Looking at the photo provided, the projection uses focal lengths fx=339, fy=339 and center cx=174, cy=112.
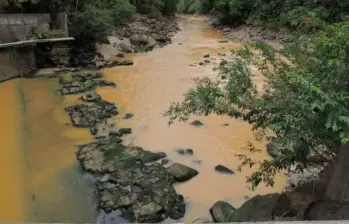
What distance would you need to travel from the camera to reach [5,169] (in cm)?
643

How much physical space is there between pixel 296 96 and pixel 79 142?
212 inches

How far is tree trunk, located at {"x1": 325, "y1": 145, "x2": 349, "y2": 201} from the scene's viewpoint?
3500 mm

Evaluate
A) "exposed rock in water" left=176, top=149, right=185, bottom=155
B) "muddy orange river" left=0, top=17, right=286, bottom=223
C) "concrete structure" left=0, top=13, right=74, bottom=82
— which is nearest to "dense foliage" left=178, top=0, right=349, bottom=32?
"muddy orange river" left=0, top=17, right=286, bottom=223

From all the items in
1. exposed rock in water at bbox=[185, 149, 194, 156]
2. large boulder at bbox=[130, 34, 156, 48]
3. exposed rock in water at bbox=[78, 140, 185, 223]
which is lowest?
exposed rock in water at bbox=[78, 140, 185, 223]

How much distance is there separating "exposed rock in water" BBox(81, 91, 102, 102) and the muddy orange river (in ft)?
1.02

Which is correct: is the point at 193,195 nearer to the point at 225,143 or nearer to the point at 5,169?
the point at 225,143

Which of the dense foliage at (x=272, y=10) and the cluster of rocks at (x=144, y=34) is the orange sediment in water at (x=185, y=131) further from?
the dense foliage at (x=272, y=10)

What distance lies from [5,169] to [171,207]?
334cm

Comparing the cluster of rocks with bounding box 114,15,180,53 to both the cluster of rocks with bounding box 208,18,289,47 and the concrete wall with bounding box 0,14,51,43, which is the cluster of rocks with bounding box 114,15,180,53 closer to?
the cluster of rocks with bounding box 208,18,289,47

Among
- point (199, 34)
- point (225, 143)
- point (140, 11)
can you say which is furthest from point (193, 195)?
point (140, 11)

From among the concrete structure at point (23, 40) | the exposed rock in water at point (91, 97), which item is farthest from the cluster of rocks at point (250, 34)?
the exposed rock in water at point (91, 97)

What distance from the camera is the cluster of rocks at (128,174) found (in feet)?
17.6

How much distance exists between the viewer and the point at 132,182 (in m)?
6.02

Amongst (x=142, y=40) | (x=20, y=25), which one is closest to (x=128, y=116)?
(x=20, y=25)
